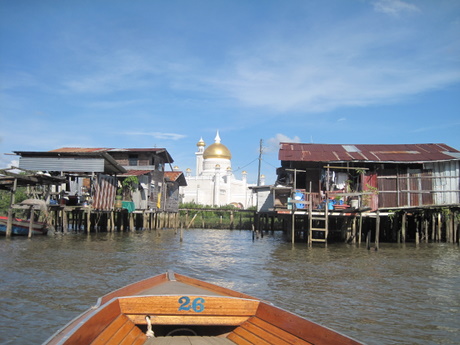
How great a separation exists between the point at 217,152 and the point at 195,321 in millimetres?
55778

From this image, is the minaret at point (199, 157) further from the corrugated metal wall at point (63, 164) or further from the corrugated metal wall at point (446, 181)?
the corrugated metal wall at point (446, 181)

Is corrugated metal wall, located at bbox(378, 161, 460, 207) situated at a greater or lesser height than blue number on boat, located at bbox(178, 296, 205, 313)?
greater

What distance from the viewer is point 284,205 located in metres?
23.2

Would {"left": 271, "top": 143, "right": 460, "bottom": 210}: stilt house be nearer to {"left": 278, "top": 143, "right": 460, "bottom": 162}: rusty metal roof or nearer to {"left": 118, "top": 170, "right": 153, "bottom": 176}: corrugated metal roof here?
{"left": 278, "top": 143, "right": 460, "bottom": 162}: rusty metal roof

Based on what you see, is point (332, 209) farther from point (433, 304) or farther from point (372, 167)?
point (433, 304)

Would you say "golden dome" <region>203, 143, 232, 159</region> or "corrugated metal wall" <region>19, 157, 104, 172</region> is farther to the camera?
"golden dome" <region>203, 143, 232, 159</region>

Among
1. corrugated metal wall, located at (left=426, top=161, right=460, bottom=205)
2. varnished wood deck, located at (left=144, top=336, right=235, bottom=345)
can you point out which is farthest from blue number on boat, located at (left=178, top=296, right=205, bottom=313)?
corrugated metal wall, located at (left=426, top=161, right=460, bottom=205)

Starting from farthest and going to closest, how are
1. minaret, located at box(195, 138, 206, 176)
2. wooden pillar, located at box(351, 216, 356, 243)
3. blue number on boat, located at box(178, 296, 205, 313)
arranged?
minaret, located at box(195, 138, 206, 176)
wooden pillar, located at box(351, 216, 356, 243)
blue number on boat, located at box(178, 296, 205, 313)

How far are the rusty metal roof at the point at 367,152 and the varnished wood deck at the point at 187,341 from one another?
1661cm

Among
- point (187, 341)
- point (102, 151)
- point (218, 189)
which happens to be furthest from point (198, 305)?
point (218, 189)

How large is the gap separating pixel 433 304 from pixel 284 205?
14.3m

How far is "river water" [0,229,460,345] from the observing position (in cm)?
734

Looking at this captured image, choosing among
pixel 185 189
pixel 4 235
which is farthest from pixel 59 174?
pixel 185 189

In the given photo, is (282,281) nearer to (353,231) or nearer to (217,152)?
(353,231)
